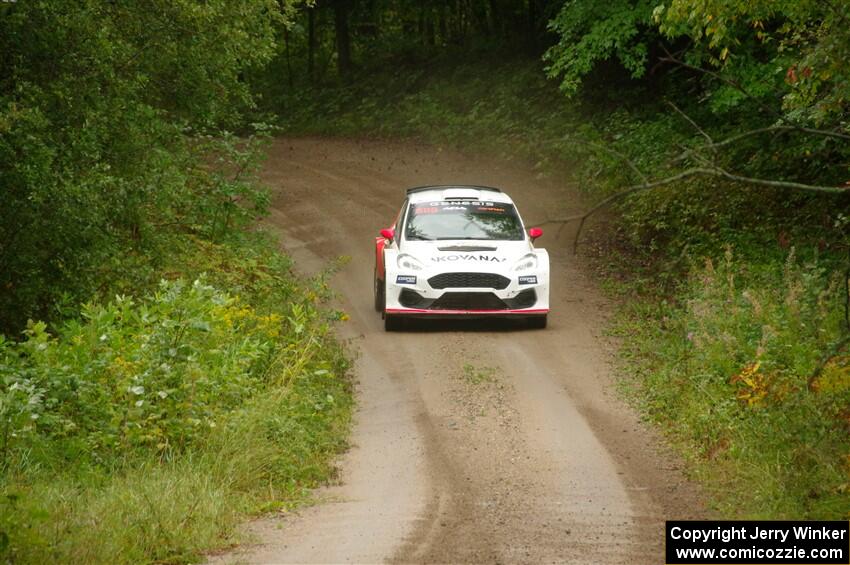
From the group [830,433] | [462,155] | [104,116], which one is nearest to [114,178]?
[104,116]

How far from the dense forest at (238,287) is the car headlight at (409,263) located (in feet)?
4.44


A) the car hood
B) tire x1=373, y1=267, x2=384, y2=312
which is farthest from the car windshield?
tire x1=373, y1=267, x2=384, y2=312

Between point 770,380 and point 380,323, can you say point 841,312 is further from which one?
point 380,323

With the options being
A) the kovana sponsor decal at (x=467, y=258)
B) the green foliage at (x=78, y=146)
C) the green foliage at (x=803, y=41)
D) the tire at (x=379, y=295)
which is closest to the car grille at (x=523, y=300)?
the kovana sponsor decal at (x=467, y=258)

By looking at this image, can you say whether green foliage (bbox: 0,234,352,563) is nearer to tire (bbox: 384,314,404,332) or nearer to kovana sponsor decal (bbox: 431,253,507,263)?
tire (bbox: 384,314,404,332)

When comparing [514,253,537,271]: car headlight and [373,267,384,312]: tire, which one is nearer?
[514,253,537,271]: car headlight

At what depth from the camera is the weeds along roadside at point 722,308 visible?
9.07 m

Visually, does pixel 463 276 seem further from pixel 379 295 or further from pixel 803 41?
pixel 803 41

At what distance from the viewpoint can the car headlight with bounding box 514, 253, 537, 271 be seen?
1566 centimetres

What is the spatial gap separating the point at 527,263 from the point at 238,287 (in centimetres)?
404

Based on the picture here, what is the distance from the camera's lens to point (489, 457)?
10.7m

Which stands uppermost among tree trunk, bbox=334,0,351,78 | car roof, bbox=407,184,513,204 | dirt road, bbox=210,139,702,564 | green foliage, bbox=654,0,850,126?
tree trunk, bbox=334,0,351,78

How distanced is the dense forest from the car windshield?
6.37 feet

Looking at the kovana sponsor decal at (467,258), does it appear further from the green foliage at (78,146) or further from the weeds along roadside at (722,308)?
the green foliage at (78,146)
